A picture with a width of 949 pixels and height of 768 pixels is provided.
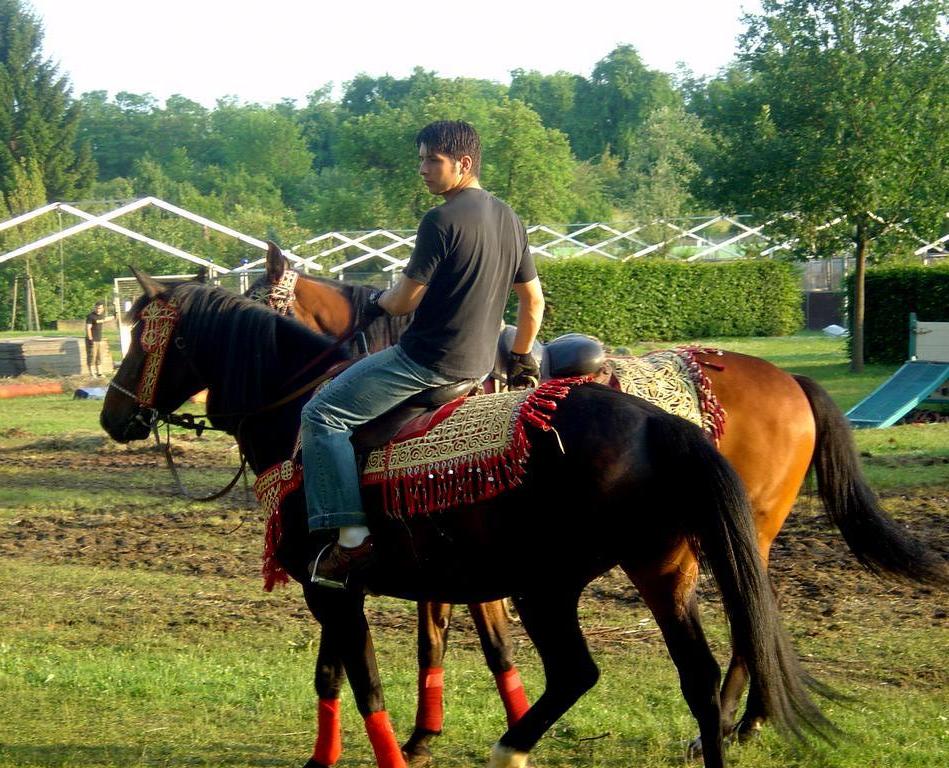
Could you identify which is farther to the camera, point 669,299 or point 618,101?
point 618,101

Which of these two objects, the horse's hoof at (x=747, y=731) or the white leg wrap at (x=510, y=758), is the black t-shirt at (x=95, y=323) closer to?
the horse's hoof at (x=747, y=731)

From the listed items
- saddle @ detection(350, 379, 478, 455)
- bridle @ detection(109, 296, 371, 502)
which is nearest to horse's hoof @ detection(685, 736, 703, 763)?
saddle @ detection(350, 379, 478, 455)

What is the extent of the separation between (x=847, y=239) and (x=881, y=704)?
2098 cm

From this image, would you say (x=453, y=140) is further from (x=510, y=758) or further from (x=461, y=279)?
(x=510, y=758)

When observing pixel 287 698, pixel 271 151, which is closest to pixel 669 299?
pixel 287 698

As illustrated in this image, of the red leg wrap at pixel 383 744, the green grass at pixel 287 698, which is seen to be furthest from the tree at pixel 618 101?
the red leg wrap at pixel 383 744

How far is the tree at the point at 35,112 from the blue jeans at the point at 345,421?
6835cm

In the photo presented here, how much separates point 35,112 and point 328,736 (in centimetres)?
7322

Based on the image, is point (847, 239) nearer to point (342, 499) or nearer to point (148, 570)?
point (148, 570)

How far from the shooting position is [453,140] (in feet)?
15.5

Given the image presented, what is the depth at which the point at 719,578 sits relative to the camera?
4.27 m

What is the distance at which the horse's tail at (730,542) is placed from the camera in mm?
4234

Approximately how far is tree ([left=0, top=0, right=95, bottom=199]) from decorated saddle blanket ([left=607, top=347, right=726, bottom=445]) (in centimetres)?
6777

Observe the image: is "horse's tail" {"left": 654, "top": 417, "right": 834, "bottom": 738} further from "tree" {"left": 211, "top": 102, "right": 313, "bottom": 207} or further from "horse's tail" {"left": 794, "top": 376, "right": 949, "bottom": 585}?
"tree" {"left": 211, "top": 102, "right": 313, "bottom": 207}
